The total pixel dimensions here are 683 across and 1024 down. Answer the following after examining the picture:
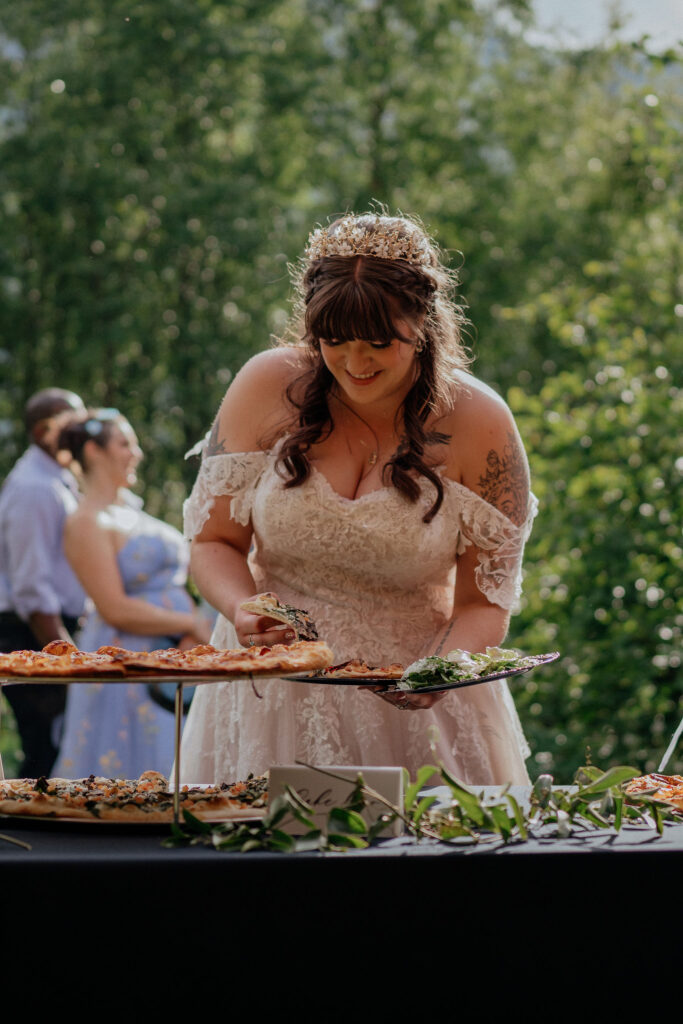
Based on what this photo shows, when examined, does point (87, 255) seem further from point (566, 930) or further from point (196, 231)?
point (566, 930)

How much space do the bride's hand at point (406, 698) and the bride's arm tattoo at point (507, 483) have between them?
534mm

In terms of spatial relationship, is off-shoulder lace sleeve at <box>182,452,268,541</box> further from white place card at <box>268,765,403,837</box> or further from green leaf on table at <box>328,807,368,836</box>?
green leaf on table at <box>328,807,368,836</box>

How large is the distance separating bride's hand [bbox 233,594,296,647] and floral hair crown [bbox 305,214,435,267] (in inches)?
28.1

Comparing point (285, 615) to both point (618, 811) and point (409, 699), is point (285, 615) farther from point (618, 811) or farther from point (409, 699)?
point (618, 811)

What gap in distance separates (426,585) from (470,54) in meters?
15.5

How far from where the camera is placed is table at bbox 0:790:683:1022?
4.75ft

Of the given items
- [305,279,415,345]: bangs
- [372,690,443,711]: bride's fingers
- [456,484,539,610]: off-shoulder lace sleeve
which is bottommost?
[372,690,443,711]: bride's fingers

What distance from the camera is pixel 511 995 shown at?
1.50 meters

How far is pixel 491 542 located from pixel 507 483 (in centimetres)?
12

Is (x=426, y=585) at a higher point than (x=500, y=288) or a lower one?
lower

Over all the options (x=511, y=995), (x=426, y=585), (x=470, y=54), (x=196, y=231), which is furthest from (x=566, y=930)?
(x=470, y=54)

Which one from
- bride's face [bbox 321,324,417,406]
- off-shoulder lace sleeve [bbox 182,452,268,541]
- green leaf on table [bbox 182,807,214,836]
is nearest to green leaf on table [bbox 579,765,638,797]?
green leaf on table [bbox 182,807,214,836]

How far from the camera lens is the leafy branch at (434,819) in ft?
5.16

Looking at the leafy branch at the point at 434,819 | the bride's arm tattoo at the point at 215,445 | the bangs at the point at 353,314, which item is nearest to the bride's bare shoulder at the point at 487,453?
the bangs at the point at 353,314
